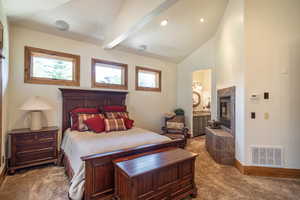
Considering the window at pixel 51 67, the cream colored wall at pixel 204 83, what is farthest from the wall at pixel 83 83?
the cream colored wall at pixel 204 83

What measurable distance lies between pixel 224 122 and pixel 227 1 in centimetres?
302

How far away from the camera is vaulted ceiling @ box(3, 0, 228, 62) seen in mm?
2473

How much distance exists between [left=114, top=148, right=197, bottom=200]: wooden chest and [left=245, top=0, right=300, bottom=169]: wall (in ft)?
5.11

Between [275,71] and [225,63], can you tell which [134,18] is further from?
[275,71]

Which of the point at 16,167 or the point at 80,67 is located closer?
the point at 16,167

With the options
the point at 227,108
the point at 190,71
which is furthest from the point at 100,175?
the point at 190,71

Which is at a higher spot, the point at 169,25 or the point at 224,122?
the point at 169,25

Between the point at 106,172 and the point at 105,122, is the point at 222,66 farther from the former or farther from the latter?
the point at 106,172

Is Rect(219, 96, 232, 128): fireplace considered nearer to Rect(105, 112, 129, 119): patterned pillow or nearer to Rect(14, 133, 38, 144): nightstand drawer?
Rect(105, 112, 129, 119): patterned pillow

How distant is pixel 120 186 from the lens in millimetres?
1698

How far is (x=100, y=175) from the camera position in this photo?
181 centimetres

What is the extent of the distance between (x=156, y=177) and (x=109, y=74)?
10.5 feet

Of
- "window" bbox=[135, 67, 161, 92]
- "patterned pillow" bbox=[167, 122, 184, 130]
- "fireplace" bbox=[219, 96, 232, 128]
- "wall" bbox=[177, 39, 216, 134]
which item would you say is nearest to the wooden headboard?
"window" bbox=[135, 67, 161, 92]

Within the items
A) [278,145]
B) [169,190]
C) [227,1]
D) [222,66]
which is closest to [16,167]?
[169,190]
